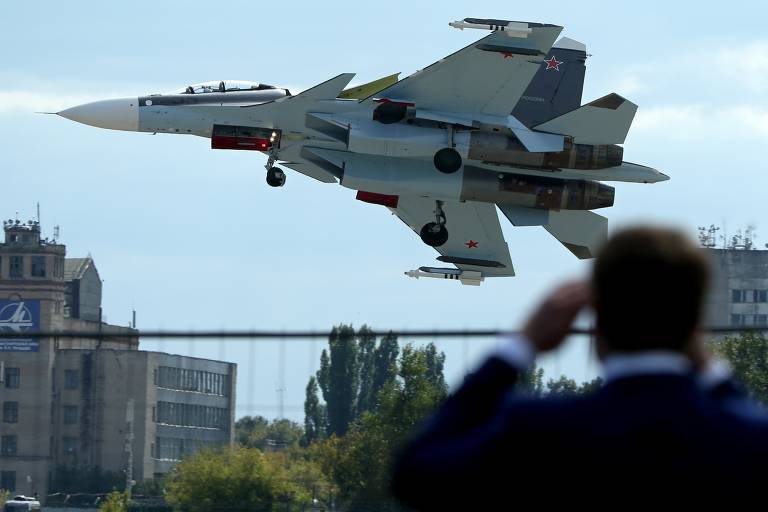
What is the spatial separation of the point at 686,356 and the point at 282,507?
4620mm

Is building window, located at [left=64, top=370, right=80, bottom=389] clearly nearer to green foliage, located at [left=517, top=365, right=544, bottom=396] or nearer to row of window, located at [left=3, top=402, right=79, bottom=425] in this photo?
row of window, located at [left=3, top=402, right=79, bottom=425]

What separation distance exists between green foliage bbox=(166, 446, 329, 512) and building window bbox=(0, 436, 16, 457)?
91cm

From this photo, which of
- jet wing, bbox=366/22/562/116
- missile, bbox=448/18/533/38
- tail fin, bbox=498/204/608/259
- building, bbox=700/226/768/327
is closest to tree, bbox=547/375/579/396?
missile, bbox=448/18/533/38

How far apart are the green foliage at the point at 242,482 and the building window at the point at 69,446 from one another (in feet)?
1.97

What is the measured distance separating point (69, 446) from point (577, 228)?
83.0ft

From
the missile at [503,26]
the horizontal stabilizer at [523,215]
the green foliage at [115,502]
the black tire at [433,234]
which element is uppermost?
the missile at [503,26]

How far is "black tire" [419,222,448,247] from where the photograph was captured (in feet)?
101

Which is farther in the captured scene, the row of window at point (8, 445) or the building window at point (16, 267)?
the building window at point (16, 267)

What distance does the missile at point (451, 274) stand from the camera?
31430 mm

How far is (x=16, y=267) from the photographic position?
358 feet

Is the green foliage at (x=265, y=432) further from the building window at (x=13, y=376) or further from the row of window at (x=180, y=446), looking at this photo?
the building window at (x=13, y=376)

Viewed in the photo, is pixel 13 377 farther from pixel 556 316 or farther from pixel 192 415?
pixel 556 316

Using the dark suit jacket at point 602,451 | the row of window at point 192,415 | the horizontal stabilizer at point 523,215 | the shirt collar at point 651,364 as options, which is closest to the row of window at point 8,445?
the row of window at point 192,415

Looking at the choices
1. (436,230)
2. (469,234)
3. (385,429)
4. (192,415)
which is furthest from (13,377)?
(469,234)
